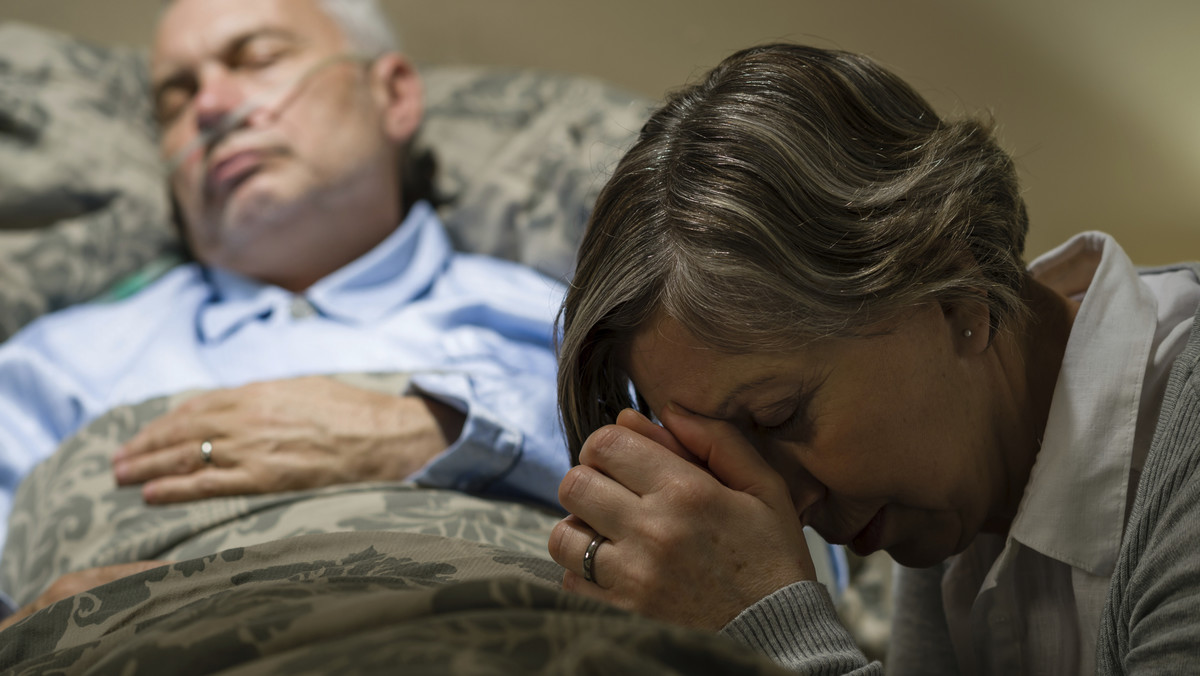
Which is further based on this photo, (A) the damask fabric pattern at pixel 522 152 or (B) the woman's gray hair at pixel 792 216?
(A) the damask fabric pattern at pixel 522 152

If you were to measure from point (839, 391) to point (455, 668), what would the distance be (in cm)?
39

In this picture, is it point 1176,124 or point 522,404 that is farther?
point 1176,124

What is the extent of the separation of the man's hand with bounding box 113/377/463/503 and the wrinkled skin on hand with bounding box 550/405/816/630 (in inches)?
17.3

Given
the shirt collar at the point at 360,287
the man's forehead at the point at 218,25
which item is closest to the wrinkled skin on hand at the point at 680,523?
the shirt collar at the point at 360,287

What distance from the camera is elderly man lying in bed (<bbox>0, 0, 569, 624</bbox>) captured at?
1.10 meters

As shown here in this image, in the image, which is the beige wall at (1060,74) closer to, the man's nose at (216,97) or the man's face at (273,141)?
the man's face at (273,141)

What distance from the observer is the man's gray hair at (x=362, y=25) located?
1674 millimetres

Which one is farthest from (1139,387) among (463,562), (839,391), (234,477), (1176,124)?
(234,477)

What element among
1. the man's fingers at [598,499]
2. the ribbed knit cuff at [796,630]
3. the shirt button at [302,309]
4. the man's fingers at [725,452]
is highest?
the man's fingers at [725,452]

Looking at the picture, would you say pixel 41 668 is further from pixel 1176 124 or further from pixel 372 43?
pixel 1176 124

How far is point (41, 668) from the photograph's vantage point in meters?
0.58

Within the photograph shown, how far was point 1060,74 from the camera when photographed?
4.76 feet

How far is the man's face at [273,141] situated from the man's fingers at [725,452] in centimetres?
98

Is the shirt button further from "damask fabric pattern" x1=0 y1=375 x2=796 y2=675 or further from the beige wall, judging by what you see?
the beige wall
